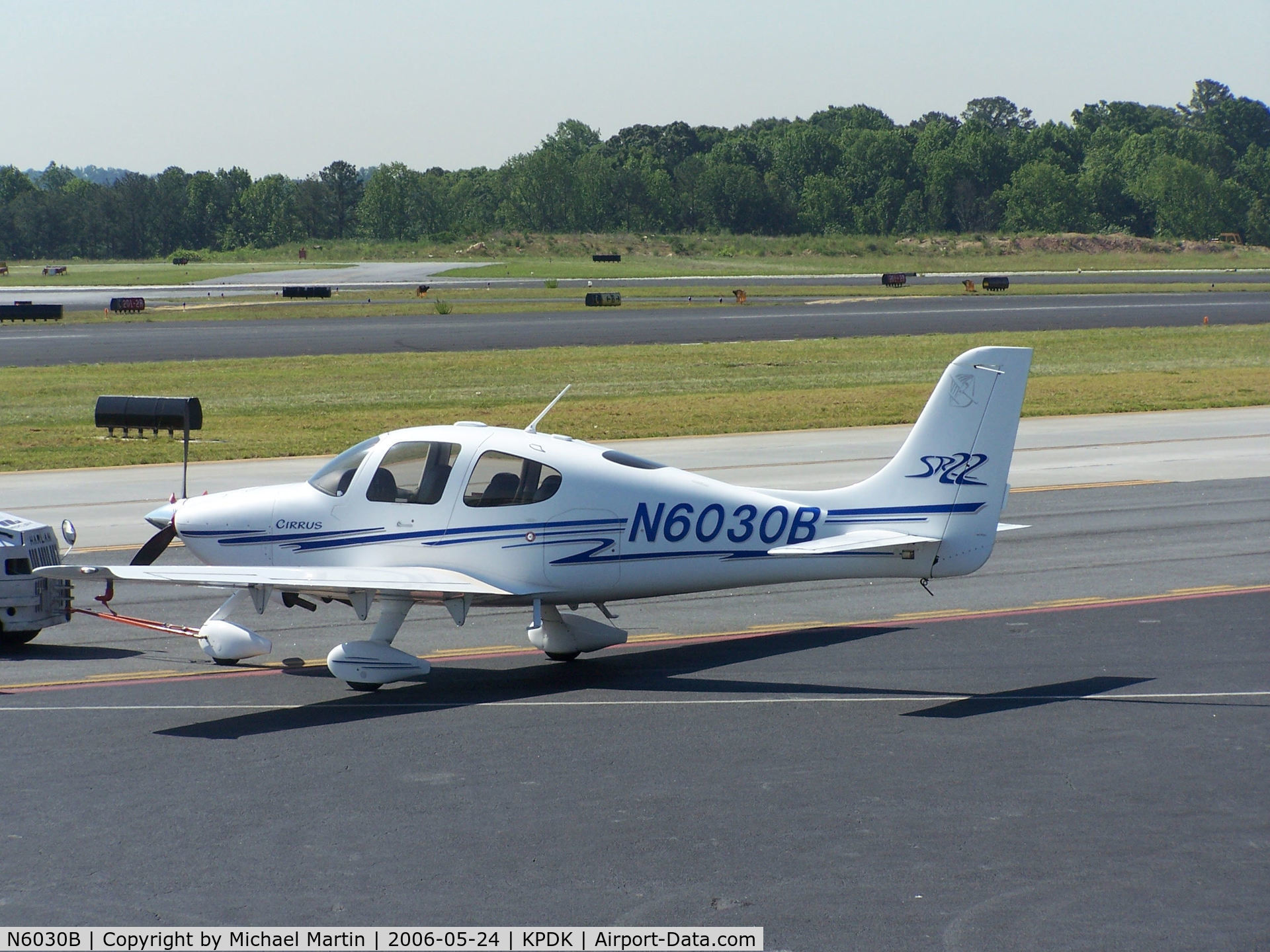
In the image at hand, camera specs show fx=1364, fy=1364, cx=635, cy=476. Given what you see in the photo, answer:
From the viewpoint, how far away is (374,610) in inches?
704

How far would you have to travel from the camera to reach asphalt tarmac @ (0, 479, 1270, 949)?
8.69 meters

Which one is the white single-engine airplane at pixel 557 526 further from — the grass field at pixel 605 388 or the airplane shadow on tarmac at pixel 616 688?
the grass field at pixel 605 388

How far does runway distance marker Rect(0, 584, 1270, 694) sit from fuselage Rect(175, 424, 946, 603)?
5.29 feet

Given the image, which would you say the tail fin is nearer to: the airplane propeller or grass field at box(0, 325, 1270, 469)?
the airplane propeller

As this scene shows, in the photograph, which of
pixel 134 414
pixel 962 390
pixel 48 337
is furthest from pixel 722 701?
pixel 48 337

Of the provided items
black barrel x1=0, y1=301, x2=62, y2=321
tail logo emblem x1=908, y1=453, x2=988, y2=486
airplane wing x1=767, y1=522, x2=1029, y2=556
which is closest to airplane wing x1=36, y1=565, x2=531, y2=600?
airplane wing x1=767, y1=522, x2=1029, y2=556

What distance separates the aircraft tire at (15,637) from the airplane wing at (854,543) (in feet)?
28.6

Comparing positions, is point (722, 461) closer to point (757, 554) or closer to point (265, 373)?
point (757, 554)

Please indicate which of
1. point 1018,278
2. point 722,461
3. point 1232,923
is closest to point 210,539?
point 1232,923

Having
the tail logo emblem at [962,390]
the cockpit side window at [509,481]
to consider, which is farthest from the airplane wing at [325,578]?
the tail logo emblem at [962,390]

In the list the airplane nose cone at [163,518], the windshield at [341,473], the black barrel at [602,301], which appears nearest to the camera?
the windshield at [341,473]

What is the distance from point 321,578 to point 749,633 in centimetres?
536
